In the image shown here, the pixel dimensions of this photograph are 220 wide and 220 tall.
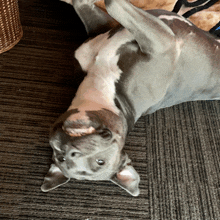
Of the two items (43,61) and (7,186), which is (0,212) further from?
(43,61)

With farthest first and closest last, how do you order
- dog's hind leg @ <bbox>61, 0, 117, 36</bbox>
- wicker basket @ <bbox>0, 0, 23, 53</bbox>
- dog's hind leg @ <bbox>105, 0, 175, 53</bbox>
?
wicker basket @ <bbox>0, 0, 23, 53</bbox>, dog's hind leg @ <bbox>61, 0, 117, 36</bbox>, dog's hind leg @ <bbox>105, 0, 175, 53</bbox>

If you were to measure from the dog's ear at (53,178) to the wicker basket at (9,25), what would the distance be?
0.81 metres

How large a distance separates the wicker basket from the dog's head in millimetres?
768

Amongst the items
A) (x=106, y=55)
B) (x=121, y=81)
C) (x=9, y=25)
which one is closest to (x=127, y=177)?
(x=121, y=81)

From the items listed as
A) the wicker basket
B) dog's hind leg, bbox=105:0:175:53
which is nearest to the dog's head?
dog's hind leg, bbox=105:0:175:53

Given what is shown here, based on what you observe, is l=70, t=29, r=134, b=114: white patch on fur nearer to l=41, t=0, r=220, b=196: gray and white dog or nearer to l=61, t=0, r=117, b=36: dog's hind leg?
l=41, t=0, r=220, b=196: gray and white dog

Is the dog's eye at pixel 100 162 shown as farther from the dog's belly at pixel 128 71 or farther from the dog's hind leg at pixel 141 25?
the dog's hind leg at pixel 141 25

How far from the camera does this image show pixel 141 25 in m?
0.80

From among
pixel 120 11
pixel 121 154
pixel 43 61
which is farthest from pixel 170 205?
pixel 43 61

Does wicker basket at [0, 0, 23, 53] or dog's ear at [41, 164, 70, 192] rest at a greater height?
wicker basket at [0, 0, 23, 53]

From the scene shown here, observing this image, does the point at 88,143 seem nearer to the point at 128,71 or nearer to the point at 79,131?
the point at 79,131

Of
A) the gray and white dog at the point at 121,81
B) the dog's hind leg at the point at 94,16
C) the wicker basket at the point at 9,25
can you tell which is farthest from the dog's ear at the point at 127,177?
the wicker basket at the point at 9,25

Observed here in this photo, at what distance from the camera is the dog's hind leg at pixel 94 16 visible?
1.06 m

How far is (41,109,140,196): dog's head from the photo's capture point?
664mm
